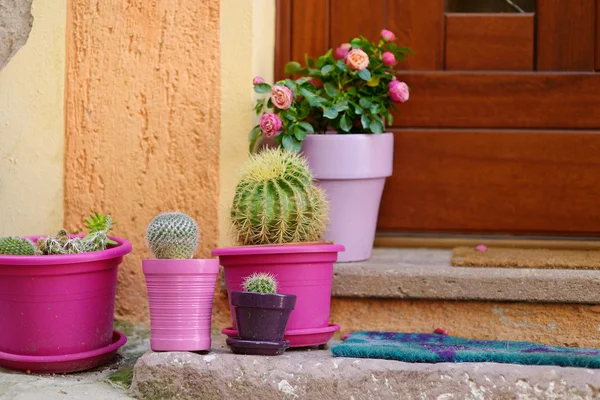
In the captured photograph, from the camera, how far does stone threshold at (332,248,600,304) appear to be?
260cm

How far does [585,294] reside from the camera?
259 cm

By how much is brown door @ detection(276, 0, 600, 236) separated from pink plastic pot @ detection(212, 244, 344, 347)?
0.76m

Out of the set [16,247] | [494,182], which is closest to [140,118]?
[16,247]

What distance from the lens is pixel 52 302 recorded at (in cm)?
245

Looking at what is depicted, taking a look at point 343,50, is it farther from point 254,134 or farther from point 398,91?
point 254,134

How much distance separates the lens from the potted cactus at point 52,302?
244 centimetres

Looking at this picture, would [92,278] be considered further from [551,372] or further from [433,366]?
[551,372]

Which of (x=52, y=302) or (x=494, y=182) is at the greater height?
(x=494, y=182)

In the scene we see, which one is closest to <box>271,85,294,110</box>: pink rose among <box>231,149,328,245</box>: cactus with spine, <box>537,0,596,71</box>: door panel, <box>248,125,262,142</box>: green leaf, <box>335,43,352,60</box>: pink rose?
<box>248,125,262,142</box>: green leaf

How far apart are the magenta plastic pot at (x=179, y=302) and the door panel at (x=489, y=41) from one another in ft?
4.36

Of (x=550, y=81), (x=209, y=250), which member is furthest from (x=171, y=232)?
(x=550, y=81)

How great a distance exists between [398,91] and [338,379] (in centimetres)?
105

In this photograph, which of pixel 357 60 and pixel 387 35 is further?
pixel 387 35

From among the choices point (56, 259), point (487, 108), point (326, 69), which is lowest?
point (56, 259)
